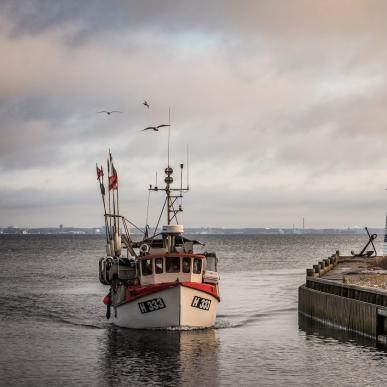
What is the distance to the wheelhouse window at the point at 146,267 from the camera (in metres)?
45.0

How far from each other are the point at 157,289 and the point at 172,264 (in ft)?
9.89

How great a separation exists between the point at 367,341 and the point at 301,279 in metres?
51.0

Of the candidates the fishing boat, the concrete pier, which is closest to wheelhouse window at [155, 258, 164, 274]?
the fishing boat

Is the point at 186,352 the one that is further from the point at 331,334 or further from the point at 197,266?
the point at 331,334

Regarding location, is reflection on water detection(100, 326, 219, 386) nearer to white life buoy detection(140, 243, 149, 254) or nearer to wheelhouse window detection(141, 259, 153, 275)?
wheelhouse window detection(141, 259, 153, 275)

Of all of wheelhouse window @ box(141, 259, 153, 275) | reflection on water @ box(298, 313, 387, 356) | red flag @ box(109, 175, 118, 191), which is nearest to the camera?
reflection on water @ box(298, 313, 387, 356)

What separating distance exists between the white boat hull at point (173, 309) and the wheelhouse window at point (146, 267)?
211 cm

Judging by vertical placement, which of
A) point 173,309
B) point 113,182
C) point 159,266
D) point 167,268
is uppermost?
point 113,182

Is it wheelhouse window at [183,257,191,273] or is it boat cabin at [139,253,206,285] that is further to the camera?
wheelhouse window at [183,257,191,273]

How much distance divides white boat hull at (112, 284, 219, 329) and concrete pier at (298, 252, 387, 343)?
24.1 ft

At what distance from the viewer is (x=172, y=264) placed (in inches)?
1779

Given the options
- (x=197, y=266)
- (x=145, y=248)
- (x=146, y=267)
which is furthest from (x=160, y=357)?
(x=145, y=248)

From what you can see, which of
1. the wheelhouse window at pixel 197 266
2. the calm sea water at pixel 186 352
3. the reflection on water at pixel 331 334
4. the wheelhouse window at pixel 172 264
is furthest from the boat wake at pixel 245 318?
the wheelhouse window at pixel 172 264

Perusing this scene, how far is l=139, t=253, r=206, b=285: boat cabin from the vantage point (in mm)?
44906
